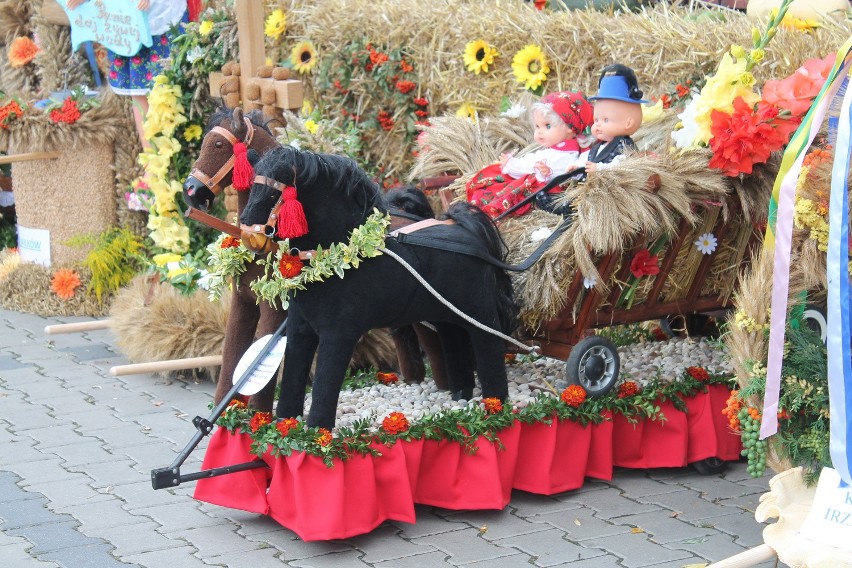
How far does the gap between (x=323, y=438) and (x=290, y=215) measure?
34.5 inches

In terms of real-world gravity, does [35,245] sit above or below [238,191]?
below

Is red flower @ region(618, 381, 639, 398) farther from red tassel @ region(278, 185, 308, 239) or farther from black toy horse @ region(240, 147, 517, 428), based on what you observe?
red tassel @ region(278, 185, 308, 239)

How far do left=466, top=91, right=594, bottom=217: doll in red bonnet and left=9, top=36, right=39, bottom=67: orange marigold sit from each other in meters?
4.82

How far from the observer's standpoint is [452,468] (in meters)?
4.56

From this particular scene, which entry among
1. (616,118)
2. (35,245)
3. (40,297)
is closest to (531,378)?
(616,118)

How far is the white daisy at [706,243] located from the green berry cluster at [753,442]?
127cm

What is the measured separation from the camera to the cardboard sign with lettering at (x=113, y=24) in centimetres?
728

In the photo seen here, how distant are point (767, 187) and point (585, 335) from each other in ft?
3.35

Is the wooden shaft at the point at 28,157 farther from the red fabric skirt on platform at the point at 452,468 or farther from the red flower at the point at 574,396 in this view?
the red flower at the point at 574,396

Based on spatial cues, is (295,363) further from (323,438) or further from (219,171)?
(219,171)

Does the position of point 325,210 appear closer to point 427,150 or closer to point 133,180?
point 427,150

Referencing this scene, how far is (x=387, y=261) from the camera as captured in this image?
4355 millimetres

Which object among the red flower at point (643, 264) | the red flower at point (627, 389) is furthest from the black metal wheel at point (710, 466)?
the red flower at point (643, 264)

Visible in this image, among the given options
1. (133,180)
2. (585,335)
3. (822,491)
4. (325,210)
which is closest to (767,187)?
(585,335)
